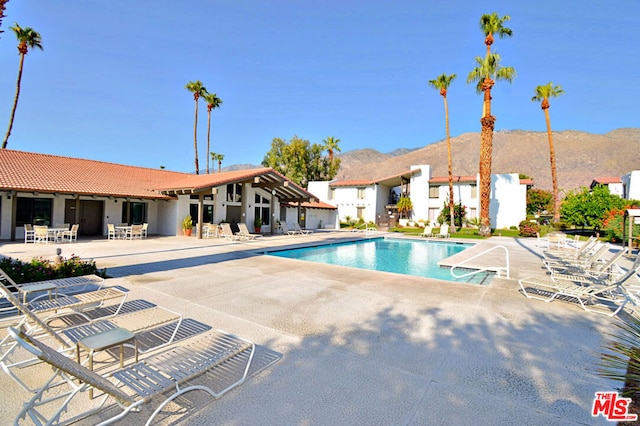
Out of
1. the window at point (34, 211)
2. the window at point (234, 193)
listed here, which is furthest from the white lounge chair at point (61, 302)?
the window at point (234, 193)

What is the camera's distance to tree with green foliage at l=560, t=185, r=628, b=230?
2228cm

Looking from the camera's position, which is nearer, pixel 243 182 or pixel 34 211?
pixel 34 211

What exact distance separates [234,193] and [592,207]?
26.4m

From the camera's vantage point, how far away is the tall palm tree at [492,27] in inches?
900

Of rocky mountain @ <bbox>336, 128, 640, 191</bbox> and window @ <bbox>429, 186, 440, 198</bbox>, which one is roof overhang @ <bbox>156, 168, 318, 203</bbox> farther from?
rocky mountain @ <bbox>336, 128, 640, 191</bbox>

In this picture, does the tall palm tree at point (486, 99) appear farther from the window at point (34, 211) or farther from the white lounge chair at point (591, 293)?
the window at point (34, 211)

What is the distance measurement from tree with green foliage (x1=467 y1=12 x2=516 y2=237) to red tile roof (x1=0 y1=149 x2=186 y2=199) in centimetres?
2319

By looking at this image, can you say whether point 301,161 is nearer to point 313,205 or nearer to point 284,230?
point 313,205

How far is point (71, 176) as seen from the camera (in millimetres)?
17922

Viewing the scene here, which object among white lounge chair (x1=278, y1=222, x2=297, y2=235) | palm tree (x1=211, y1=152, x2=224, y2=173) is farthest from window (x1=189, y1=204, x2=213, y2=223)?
palm tree (x1=211, y1=152, x2=224, y2=173)

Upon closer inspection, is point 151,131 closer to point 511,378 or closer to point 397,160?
point 511,378

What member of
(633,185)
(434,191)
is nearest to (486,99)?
(434,191)

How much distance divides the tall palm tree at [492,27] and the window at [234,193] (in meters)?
21.4

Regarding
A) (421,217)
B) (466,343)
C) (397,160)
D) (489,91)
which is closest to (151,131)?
(421,217)
